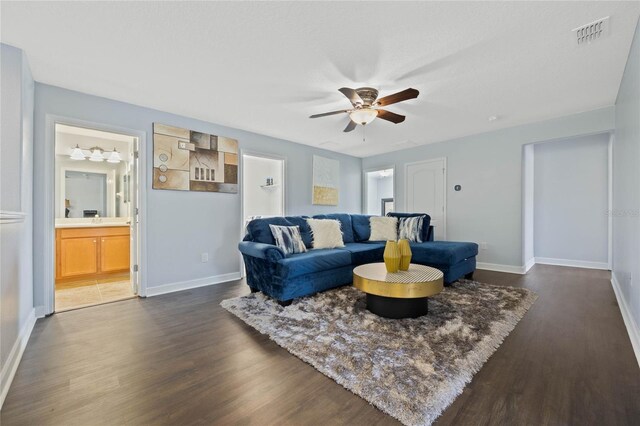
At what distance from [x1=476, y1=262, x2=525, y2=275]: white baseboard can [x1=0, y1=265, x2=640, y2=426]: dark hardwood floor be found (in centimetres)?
175

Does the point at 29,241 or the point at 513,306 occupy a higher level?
the point at 29,241

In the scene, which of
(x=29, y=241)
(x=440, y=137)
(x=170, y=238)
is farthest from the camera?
(x=440, y=137)

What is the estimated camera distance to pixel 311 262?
315 cm

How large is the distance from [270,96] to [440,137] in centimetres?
334

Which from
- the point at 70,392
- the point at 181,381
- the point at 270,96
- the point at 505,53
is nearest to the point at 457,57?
the point at 505,53

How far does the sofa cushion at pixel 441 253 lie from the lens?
11.7ft

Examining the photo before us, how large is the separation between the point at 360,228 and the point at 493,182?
2.41m

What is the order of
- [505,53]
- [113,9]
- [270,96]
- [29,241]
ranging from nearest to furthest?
[113,9]
[505,53]
[29,241]
[270,96]

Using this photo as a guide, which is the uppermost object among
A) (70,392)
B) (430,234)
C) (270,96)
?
(270,96)

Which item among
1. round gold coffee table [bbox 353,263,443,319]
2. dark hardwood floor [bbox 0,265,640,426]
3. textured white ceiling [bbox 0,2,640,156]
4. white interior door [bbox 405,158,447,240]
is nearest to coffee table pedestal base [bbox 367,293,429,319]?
round gold coffee table [bbox 353,263,443,319]

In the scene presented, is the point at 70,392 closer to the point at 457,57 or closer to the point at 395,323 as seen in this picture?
the point at 395,323

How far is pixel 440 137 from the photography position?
5043mm

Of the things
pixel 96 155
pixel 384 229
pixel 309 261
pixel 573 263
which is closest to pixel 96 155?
pixel 96 155

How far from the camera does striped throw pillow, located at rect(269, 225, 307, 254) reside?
343 centimetres
